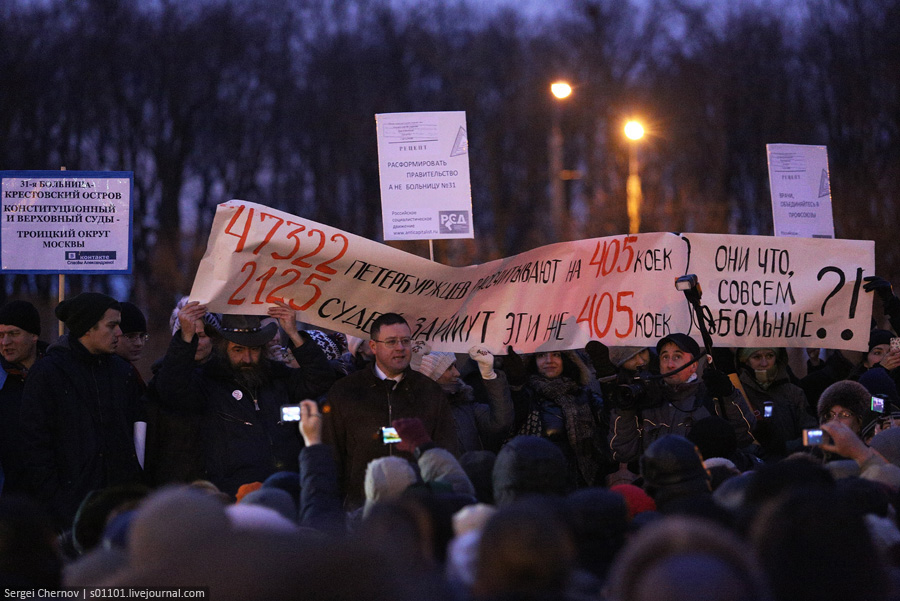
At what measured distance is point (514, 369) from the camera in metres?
6.91

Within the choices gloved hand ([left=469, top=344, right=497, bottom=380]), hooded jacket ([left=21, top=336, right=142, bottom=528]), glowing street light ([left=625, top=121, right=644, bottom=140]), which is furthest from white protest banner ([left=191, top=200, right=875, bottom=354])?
glowing street light ([left=625, top=121, right=644, bottom=140])

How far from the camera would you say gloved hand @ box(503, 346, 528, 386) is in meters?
6.91

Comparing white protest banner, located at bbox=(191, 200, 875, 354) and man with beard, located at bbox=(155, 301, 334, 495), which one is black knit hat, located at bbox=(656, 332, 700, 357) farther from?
man with beard, located at bbox=(155, 301, 334, 495)

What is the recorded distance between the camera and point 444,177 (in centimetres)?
755

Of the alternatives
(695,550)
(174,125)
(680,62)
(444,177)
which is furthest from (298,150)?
(695,550)

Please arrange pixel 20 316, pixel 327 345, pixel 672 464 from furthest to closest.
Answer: pixel 327 345, pixel 20 316, pixel 672 464

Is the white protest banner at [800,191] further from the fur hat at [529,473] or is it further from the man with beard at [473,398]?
the fur hat at [529,473]

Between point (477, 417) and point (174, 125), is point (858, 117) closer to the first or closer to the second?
point (174, 125)

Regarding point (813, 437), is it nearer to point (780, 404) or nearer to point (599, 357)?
point (599, 357)

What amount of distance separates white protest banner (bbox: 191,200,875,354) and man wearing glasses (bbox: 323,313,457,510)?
75 centimetres

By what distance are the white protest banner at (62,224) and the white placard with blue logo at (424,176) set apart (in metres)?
1.72

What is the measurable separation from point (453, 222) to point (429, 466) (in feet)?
10.3

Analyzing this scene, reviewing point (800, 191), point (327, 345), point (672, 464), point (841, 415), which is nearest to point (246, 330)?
point (327, 345)

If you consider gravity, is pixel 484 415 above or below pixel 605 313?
below
